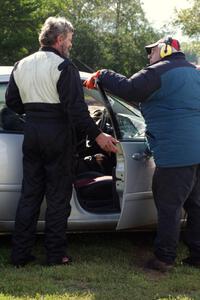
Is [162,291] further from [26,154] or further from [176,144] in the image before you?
[26,154]

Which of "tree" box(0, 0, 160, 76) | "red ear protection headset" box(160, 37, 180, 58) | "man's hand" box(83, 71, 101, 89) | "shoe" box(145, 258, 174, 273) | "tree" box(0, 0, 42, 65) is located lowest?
"tree" box(0, 0, 160, 76)

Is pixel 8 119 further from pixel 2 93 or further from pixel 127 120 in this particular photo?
pixel 127 120

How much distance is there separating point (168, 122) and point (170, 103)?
0.14m

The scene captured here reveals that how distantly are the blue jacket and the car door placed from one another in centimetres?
24

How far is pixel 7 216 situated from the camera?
4.47 meters

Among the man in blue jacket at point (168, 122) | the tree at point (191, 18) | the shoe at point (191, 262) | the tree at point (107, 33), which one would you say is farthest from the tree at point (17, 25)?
the shoe at point (191, 262)

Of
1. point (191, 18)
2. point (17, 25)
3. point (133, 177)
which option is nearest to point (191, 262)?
point (133, 177)

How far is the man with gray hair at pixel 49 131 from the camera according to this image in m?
4.10

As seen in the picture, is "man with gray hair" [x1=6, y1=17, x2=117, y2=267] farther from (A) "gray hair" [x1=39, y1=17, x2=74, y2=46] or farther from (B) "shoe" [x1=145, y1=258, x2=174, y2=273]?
(B) "shoe" [x1=145, y1=258, x2=174, y2=273]

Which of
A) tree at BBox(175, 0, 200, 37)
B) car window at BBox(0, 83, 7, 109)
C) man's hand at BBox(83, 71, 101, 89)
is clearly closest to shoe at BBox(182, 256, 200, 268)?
man's hand at BBox(83, 71, 101, 89)

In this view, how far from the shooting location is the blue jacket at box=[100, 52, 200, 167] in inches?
160

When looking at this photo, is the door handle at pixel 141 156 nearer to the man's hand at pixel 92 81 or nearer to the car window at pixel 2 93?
the man's hand at pixel 92 81

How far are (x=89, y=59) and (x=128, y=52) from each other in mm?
4652

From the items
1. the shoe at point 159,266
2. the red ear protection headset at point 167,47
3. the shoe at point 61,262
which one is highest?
the red ear protection headset at point 167,47
